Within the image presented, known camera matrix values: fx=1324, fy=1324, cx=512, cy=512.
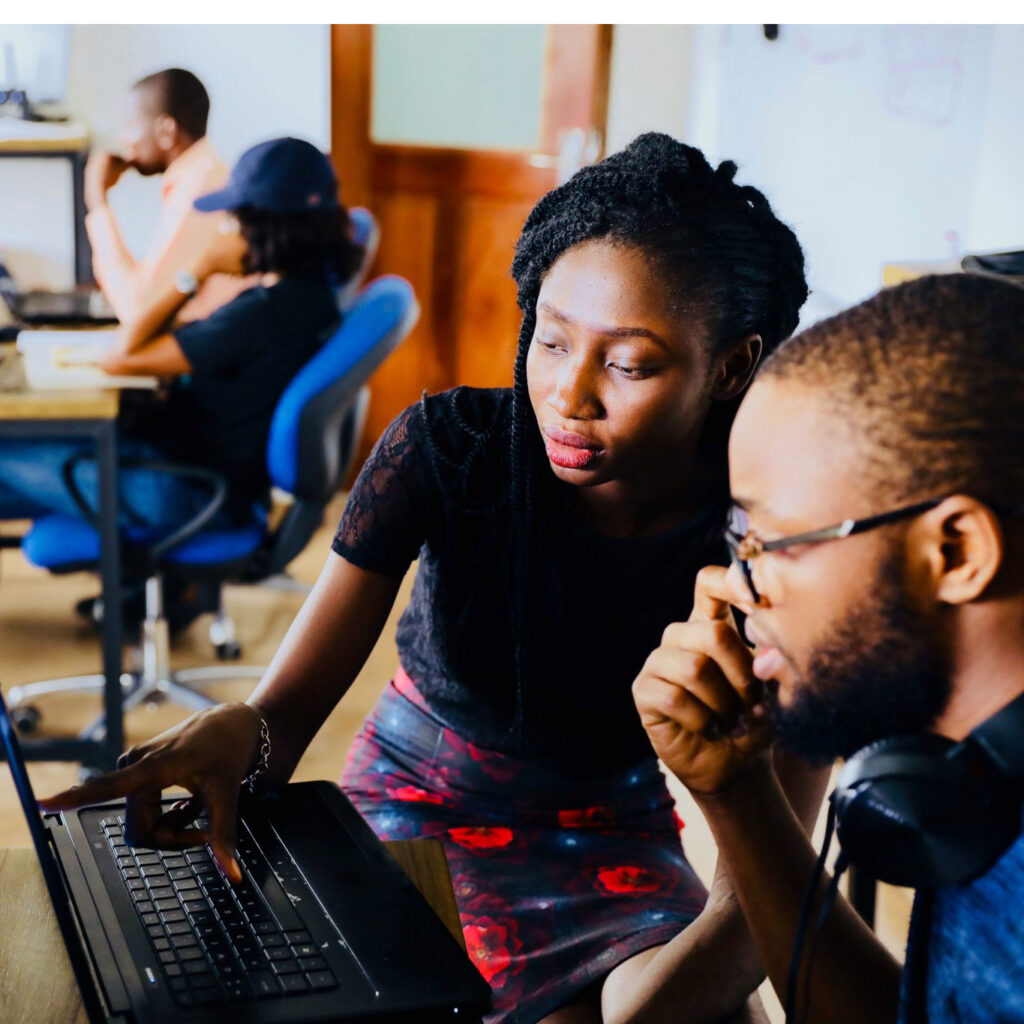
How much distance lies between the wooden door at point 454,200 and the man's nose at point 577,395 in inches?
111

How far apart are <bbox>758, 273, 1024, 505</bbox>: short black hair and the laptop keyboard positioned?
17.7 inches

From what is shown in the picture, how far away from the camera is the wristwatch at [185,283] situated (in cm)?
263

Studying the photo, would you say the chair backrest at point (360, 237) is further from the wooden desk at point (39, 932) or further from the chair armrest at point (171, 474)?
the wooden desk at point (39, 932)

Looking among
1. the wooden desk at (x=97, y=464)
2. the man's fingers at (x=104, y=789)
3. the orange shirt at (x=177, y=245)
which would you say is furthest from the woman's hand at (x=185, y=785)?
the orange shirt at (x=177, y=245)

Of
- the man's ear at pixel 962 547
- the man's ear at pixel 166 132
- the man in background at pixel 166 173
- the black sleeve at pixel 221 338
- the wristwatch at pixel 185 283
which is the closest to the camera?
the man's ear at pixel 962 547

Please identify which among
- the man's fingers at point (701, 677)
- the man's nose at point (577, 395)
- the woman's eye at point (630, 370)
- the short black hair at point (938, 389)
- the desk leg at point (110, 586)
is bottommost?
the desk leg at point (110, 586)

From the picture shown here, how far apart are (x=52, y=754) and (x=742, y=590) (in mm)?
1863

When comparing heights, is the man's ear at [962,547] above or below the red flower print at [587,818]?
above

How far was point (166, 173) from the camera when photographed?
3074mm

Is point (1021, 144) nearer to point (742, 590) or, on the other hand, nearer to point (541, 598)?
point (541, 598)

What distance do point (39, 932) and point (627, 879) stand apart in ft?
1.80

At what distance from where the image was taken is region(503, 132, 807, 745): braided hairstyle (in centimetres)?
117

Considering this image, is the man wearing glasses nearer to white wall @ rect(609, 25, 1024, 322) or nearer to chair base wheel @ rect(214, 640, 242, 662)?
white wall @ rect(609, 25, 1024, 322)

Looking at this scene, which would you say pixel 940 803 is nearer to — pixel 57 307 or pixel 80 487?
pixel 80 487
